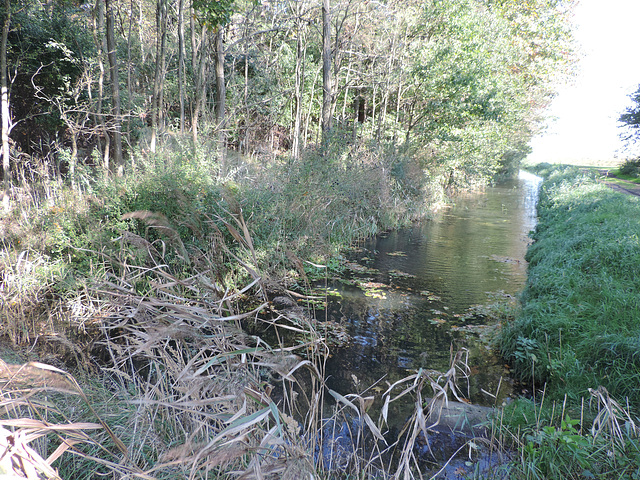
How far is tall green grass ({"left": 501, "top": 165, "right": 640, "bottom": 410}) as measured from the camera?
3.73 metres

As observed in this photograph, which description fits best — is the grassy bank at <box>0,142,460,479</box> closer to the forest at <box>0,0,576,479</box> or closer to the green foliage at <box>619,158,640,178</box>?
the forest at <box>0,0,576,479</box>

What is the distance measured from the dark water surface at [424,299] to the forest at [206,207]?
18.3 inches

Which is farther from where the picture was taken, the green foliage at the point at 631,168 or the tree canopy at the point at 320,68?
the green foliage at the point at 631,168

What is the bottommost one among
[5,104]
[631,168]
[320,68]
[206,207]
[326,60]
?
[206,207]

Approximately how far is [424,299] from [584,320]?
278cm

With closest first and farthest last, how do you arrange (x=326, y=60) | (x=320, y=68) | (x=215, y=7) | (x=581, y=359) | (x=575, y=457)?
1. (x=575, y=457)
2. (x=581, y=359)
3. (x=215, y=7)
4. (x=326, y=60)
5. (x=320, y=68)

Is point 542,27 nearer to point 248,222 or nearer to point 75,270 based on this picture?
point 248,222

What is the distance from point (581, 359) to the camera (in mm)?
4035

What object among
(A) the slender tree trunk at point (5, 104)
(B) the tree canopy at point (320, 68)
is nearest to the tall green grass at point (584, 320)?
(B) the tree canopy at point (320, 68)

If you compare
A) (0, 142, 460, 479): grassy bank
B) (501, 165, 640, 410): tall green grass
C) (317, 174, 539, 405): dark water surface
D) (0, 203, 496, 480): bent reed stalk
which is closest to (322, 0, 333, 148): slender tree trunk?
(0, 142, 460, 479): grassy bank

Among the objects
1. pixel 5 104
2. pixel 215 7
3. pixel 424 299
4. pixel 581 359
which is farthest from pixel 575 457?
pixel 5 104

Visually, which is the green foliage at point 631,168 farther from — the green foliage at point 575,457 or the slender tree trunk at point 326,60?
the green foliage at point 575,457

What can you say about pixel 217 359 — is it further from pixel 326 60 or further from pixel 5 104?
pixel 326 60

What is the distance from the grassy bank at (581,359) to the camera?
2.51 m
